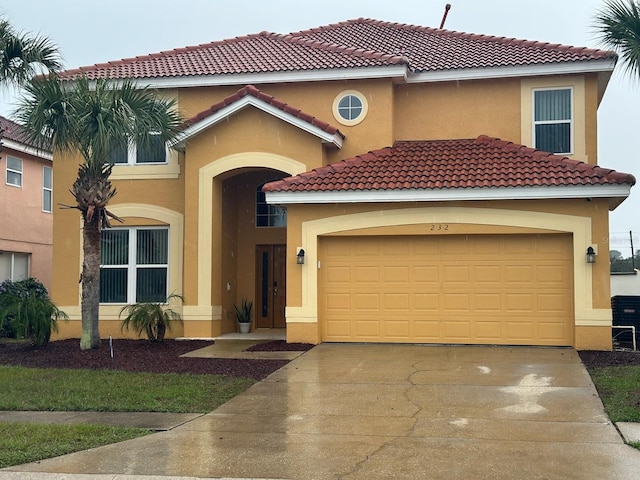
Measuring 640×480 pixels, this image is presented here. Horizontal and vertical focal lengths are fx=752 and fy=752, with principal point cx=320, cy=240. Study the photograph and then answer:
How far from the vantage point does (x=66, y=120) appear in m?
14.4

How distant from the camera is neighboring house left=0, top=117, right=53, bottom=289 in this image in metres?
25.6

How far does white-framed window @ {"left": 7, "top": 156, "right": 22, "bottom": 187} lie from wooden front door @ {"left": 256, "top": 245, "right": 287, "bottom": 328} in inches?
433

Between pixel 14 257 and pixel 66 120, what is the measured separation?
44.5 ft

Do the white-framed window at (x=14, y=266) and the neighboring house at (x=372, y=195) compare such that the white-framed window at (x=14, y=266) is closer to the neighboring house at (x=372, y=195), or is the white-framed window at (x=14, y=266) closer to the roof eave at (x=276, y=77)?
the neighboring house at (x=372, y=195)

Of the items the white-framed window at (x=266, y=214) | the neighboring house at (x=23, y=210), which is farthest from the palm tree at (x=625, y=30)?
the neighboring house at (x=23, y=210)

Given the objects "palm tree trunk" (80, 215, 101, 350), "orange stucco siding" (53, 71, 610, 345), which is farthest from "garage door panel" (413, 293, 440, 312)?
"palm tree trunk" (80, 215, 101, 350)

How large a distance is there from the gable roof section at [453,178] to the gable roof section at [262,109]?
86 centimetres

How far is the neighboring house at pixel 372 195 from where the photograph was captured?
15.5 metres

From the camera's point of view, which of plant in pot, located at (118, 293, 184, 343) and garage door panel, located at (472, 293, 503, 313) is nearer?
garage door panel, located at (472, 293, 503, 313)

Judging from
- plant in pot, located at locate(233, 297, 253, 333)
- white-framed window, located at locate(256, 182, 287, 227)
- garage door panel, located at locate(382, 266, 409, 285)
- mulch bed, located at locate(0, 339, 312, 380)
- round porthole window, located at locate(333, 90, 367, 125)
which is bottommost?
mulch bed, located at locate(0, 339, 312, 380)

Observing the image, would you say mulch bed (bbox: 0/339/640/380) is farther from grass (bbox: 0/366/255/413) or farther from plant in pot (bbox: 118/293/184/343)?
grass (bbox: 0/366/255/413)

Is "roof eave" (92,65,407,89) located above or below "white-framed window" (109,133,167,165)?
above

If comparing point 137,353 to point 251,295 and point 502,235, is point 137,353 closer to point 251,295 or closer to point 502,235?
point 251,295

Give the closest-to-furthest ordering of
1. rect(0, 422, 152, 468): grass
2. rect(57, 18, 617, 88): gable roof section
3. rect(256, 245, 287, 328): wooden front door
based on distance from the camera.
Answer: rect(0, 422, 152, 468): grass → rect(57, 18, 617, 88): gable roof section → rect(256, 245, 287, 328): wooden front door
